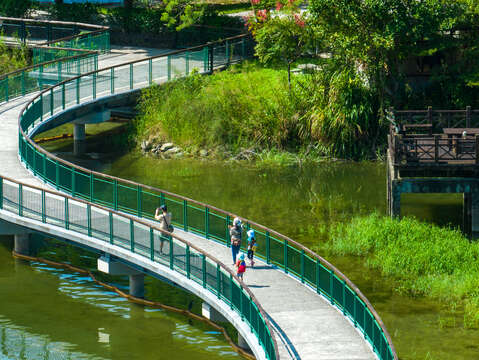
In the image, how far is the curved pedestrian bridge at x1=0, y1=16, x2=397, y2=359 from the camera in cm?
2728

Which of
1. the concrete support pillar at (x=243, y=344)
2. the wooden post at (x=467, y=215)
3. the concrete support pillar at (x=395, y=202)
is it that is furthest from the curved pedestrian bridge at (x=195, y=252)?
the wooden post at (x=467, y=215)

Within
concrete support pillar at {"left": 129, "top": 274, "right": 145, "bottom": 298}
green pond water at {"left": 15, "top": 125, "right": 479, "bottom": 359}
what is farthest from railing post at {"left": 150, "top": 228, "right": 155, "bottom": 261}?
concrete support pillar at {"left": 129, "top": 274, "right": 145, "bottom": 298}

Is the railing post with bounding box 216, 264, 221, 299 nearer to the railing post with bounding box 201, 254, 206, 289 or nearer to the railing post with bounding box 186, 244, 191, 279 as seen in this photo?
the railing post with bounding box 201, 254, 206, 289

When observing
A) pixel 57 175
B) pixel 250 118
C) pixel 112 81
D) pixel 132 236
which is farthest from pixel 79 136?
pixel 132 236

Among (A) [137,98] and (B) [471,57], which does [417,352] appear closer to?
(B) [471,57]

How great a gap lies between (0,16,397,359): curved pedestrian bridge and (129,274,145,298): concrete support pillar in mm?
257

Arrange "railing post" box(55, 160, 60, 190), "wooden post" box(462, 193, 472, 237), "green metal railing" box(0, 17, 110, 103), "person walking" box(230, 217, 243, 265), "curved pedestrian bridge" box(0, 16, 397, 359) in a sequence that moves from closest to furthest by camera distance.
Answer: "curved pedestrian bridge" box(0, 16, 397, 359) < "person walking" box(230, 217, 243, 265) < "railing post" box(55, 160, 60, 190) < "wooden post" box(462, 193, 472, 237) < "green metal railing" box(0, 17, 110, 103)

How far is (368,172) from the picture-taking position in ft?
157

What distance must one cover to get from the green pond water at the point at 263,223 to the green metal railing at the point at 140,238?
198 centimetres

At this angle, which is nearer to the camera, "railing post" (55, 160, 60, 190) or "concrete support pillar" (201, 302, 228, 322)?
"concrete support pillar" (201, 302, 228, 322)

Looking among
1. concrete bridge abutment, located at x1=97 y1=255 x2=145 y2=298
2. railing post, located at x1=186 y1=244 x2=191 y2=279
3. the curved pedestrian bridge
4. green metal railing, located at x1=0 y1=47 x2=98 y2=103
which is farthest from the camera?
green metal railing, located at x1=0 y1=47 x2=98 y2=103

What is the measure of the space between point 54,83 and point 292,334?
1068 inches

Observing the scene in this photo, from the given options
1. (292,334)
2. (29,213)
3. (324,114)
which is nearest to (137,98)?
(324,114)

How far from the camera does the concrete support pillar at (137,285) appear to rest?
34.6m
